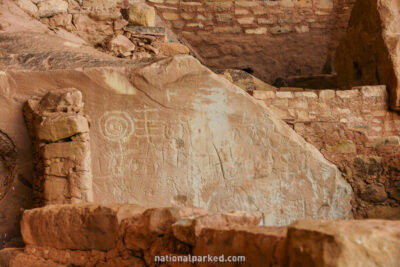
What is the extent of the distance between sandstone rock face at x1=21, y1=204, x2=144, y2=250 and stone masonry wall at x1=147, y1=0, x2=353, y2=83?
17.6ft

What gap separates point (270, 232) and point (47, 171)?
7.19 ft

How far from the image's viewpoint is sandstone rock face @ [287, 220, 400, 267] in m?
1.42

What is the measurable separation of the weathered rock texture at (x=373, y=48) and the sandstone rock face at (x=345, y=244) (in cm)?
380

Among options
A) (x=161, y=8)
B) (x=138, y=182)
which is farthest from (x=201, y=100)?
(x=161, y=8)

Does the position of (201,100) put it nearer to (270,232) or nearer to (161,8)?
(270,232)

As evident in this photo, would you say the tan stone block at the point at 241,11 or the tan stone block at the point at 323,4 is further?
the tan stone block at the point at 323,4

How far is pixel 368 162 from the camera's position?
448 centimetres

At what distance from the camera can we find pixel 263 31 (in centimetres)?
828

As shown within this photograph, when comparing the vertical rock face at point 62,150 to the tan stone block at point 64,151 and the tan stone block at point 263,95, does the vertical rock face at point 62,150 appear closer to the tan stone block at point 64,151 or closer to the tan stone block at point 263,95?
the tan stone block at point 64,151

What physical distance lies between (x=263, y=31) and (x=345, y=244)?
721 centimetres

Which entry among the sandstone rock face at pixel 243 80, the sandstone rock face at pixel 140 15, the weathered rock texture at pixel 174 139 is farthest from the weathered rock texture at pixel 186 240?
the sandstone rock face at pixel 243 80

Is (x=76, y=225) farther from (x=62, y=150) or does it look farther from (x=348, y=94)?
(x=348, y=94)

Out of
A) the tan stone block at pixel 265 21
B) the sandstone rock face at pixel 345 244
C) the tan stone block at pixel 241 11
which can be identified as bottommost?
the sandstone rock face at pixel 345 244

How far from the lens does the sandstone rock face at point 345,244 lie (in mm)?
1417
